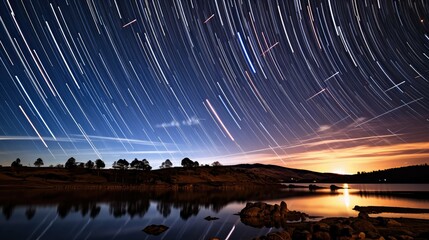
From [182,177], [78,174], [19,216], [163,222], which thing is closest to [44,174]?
[78,174]

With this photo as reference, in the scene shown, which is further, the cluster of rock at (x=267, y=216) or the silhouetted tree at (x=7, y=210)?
the cluster of rock at (x=267, y=216)

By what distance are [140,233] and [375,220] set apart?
3100 centimetres

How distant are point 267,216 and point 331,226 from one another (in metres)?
19.2

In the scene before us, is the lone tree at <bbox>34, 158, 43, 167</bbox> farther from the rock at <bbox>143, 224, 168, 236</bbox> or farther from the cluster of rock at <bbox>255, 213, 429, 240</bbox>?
the cluster of rock at <bbox>255, 213, 429, 240</bbox>

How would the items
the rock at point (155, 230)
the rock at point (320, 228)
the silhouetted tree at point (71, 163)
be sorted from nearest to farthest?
the rock at point (320, 228)
the rock at point (155, 230)
the silhouetted tree at point (71, 163)

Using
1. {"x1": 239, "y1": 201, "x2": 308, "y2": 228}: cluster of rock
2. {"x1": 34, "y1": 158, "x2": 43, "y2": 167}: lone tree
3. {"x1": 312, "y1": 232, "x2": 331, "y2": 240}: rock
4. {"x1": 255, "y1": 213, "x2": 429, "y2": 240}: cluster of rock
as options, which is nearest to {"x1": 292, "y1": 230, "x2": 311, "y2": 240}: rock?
{"x1": 255, "y1": 213, "x2": 429, "y2": 240}: cluster of rock

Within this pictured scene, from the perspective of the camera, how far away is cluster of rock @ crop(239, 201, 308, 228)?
149ft

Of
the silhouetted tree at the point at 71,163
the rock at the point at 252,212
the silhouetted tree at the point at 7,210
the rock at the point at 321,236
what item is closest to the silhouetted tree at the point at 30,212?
the silhouetted tree at the point at 7,210

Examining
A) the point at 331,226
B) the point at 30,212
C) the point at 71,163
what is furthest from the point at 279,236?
the point at 71,163

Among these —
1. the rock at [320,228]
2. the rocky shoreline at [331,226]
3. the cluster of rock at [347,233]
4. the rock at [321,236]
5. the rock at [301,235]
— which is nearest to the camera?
the cluster of rock at [347,233]

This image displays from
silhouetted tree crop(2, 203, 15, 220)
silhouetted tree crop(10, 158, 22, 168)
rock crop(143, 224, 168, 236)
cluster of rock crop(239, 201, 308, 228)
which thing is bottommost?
silhouetted tree crop(2, 203, 15, 220)

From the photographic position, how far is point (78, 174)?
164625 millimetres

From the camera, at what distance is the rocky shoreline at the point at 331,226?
91.9ft

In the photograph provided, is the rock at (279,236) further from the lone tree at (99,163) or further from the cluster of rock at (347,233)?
the lone tree at (99,163)
